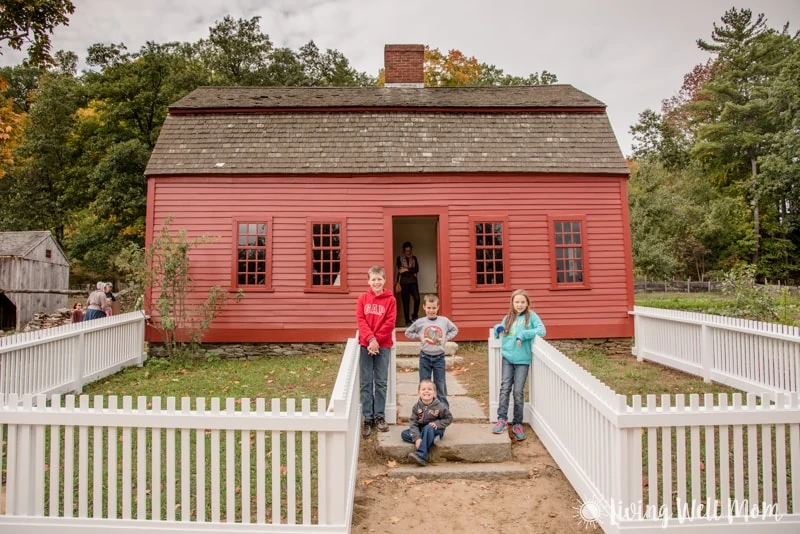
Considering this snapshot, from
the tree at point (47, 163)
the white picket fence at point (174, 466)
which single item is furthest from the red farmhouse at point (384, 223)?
the tree at point (47, 163)

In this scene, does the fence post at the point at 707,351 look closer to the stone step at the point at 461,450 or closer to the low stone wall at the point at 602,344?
the low stone wall at the point at 602,344

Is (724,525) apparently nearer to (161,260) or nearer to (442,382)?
(442,382)

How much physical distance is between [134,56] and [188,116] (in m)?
16.4

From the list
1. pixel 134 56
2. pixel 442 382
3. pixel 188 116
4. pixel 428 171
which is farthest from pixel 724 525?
pixel 134 56

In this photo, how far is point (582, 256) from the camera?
1038 cm

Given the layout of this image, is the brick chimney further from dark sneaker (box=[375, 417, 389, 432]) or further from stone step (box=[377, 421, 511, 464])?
stone step (box=[377, 421, 511, 464])

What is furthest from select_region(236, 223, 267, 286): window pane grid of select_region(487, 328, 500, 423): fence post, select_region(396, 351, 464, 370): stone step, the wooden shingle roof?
the wooden shingle roof

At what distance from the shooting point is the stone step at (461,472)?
13.9ft

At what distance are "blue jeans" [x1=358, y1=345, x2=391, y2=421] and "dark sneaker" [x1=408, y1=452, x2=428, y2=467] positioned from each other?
664 millimetres

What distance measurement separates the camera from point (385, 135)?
10.8 meters

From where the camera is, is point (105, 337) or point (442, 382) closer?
point (442, 382)

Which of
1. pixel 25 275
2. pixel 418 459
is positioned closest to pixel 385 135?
pixel 418 459

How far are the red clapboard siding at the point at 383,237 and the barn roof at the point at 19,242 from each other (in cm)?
1313

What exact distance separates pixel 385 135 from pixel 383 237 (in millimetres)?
2437
